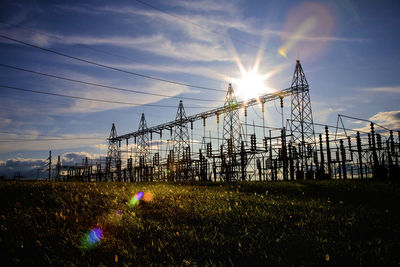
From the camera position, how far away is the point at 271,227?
19.5ft

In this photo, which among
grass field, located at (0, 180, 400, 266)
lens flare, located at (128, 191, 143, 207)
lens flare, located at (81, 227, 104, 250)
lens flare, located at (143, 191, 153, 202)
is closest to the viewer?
grass field, located at (0, 180, 400, 266)

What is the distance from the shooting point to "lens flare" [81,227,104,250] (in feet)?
17.5

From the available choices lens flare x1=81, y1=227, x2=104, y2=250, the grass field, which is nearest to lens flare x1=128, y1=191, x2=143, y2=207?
the grass field

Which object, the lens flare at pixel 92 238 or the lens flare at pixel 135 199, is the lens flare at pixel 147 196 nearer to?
the lens flare at pixel 135 199

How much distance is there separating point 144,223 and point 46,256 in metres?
2.02

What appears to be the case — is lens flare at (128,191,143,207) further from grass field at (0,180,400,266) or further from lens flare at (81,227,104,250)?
lens flare at (81,227,104,250)

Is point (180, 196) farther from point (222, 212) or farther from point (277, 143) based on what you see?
point (277, 143)

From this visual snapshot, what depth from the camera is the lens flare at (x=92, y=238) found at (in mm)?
5348

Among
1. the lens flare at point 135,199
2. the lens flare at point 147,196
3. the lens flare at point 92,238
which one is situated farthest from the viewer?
the lens flare at point 147,196

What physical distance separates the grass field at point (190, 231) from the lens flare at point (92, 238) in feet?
0.06

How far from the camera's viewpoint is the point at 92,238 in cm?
565

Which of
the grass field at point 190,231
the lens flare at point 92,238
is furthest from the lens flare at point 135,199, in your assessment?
the lens flare at point 92,238

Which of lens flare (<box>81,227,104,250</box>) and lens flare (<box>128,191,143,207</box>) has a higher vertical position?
lens flare (<box>128,191,143,207</box>)

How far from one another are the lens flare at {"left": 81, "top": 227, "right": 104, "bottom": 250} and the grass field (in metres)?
0.02
